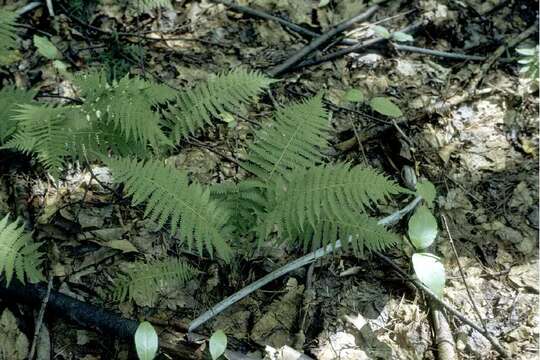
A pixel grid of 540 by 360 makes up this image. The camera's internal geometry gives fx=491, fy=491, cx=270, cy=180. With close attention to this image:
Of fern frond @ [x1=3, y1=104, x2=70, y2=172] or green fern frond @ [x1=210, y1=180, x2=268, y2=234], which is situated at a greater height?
fern frond @ [x1=3, y1=104, x2=70, y2=172]

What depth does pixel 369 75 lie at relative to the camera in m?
4.02

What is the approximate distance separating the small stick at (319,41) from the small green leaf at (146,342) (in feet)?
7.40

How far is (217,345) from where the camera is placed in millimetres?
2281

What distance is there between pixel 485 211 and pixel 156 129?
2171 millimetres

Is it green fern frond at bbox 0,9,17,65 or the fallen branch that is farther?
green fern frond at bbox 0,9,17,65

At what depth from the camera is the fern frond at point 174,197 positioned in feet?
7.91

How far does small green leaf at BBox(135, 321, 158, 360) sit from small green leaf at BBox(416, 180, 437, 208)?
68.8 inches

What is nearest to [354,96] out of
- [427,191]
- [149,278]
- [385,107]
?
[385,107]

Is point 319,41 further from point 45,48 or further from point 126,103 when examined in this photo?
point 45,48

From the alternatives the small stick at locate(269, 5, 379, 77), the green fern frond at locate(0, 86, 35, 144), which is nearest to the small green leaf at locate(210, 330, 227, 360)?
the green fern frond at locate(0, 86, 35, 144)

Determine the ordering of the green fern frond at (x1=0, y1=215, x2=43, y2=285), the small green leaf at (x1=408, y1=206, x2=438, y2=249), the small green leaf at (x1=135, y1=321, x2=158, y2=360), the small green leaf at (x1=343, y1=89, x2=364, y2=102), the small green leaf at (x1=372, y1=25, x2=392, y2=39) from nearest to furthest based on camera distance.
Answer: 1. the small green leaf at (x1=135, y1=321, x2=158, y2=360)
2. the green fern frond at (x1=0, y1=215, x2=43, y2=285)
3. the small green leaf at (x1=408, y1=206, x2=438, y2=249)
4. the small green leaf at (x1=343, y1=89, x2=364, y2=102)
5. the small green leaf at (x1=372, y1=25, x2=392, y2=39)

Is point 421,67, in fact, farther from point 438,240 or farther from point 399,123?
point 438,240

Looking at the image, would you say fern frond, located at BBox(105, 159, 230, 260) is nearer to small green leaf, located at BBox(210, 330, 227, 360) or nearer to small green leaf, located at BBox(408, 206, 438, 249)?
A: small green leaf, located at BBox(210, 330, 227, 360)

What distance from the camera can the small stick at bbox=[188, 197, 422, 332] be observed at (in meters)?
2.55
